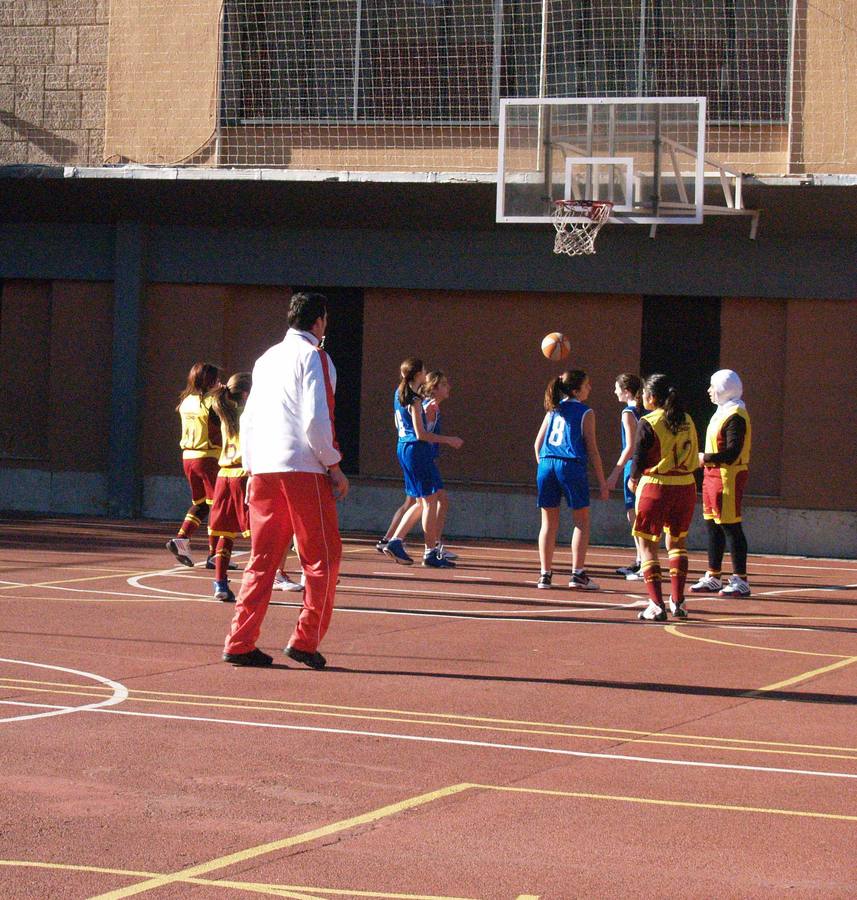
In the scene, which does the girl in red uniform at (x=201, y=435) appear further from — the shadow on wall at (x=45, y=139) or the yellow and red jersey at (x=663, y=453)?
the shadow on wall at (x=45, y=139)

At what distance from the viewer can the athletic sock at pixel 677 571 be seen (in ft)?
38.3

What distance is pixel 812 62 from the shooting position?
18.6m

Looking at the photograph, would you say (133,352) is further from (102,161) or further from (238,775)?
(238,775)

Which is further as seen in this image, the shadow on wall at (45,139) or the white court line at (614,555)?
the shadow on wall at (45,139)

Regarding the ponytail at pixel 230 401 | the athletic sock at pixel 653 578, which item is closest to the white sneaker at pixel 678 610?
the athletic sock at pixel 653 578

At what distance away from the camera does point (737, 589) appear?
544 inches

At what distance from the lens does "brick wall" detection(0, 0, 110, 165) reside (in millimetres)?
21375

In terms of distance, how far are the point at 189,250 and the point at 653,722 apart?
1481cm

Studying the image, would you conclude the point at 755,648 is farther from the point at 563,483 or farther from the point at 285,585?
the point at 285,585

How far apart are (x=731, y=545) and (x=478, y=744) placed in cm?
730

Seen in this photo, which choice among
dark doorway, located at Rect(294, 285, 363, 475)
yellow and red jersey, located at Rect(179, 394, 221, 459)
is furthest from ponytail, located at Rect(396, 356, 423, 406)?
dark doorway, located at Rect(294, 285, 363, 475)

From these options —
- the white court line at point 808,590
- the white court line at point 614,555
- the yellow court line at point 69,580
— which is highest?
the white court line at point 808,590

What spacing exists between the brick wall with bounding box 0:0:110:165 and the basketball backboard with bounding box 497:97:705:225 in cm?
689

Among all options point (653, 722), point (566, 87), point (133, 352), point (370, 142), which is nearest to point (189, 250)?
point (133, 352)
